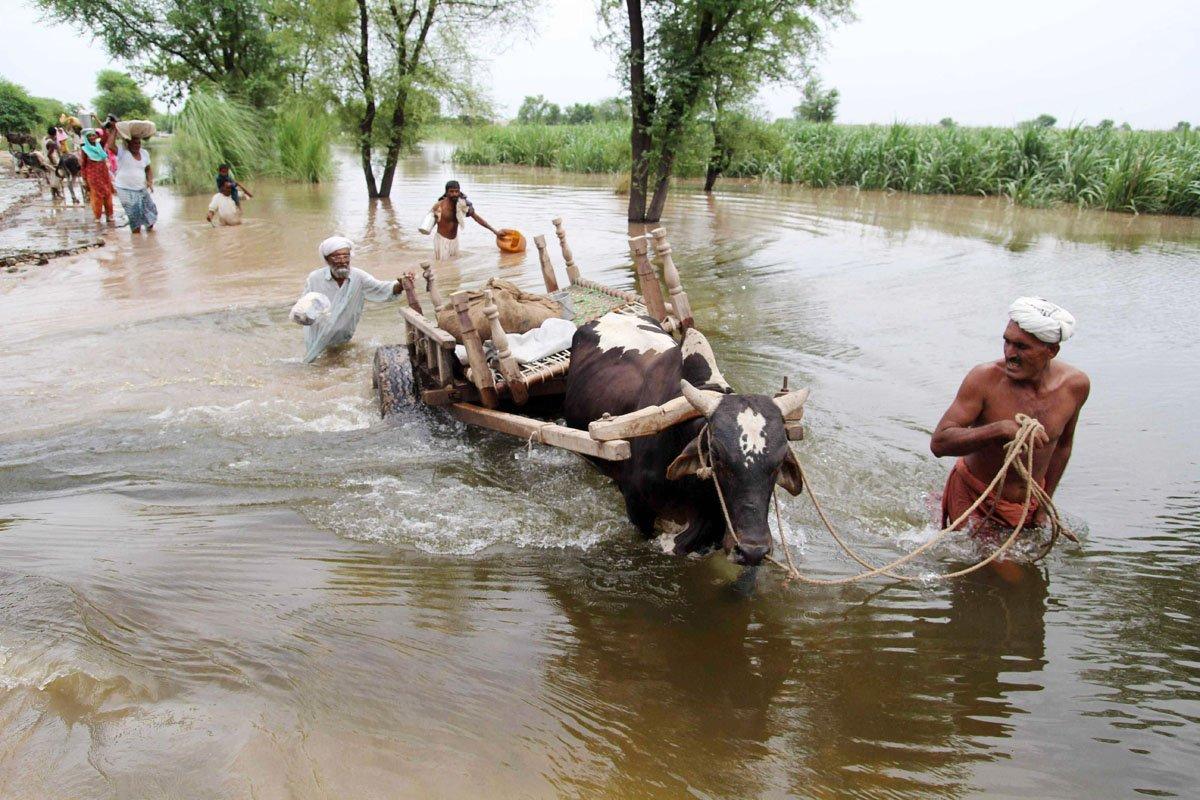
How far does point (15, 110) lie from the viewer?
124ft

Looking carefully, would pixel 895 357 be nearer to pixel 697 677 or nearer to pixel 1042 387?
pixel 1042 387

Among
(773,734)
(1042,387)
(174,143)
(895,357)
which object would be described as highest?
(174,143)

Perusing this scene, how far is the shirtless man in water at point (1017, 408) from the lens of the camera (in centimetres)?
348

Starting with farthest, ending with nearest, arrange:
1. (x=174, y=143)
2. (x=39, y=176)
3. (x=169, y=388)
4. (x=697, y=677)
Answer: (x=39, y=176)
(x=174, y=143)
(x=169, y=388)
(x=697, y=677)

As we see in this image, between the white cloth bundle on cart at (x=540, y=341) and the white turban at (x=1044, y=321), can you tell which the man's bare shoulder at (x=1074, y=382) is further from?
the white cloth bundle on cart at (x=540, y=341)

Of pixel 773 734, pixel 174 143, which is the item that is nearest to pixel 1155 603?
pixel 773 734

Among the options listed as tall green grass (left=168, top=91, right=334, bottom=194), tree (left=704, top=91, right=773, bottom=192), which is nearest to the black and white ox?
tree (left=704, top=91, right=773, bottom=192)

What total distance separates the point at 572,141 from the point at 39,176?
1830cm

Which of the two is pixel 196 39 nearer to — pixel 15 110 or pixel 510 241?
pixel 15 110

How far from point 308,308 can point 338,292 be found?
3.22 feet

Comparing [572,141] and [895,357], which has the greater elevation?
[572,141]

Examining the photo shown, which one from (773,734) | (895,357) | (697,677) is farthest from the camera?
(895,357)

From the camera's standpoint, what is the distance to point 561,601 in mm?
3859

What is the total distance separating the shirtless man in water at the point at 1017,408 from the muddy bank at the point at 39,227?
1279cm
